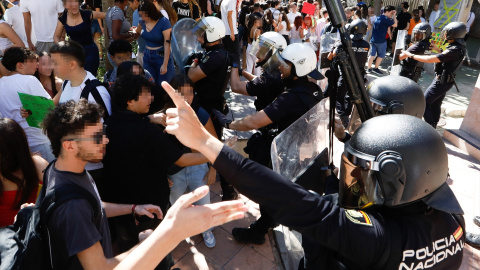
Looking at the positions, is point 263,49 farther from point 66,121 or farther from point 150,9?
point 66,121

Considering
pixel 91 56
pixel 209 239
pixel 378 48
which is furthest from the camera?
pixel 378 48

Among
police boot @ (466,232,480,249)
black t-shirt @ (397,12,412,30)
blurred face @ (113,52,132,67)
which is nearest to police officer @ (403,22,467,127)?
police boot @ (466,232,480,249)

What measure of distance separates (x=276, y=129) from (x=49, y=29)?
4139 millimetres

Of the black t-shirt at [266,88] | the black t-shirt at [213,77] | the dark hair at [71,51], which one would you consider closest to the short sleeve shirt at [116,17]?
the black t-shirt at [213,77]

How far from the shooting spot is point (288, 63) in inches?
122

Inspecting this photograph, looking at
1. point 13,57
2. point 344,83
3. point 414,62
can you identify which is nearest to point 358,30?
point 344,83

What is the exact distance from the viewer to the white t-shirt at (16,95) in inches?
118

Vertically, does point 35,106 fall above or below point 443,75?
above

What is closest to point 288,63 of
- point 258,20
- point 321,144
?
point 321,144

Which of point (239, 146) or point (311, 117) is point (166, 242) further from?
point (239, 146)

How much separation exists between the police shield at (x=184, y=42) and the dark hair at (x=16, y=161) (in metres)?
2.49

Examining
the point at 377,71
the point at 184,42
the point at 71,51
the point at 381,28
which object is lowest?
the point at 377,71

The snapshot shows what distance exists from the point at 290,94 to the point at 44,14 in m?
4.24

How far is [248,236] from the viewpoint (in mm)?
3371
